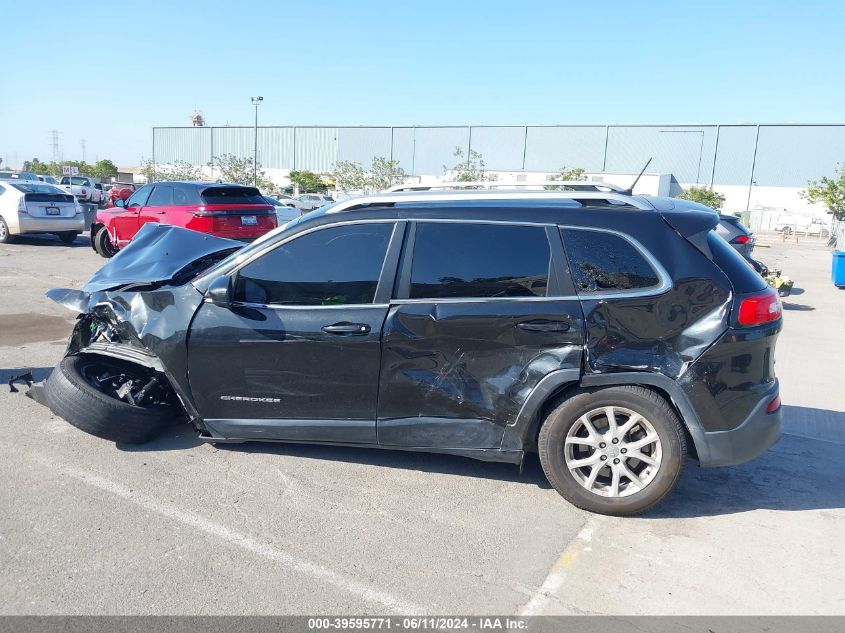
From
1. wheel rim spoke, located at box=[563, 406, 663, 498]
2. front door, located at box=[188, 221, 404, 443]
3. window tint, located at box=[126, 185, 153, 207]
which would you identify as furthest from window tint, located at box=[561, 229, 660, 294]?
window tint, located at box=[126, 185, 153, 207]

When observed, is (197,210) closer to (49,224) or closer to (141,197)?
(141,197)

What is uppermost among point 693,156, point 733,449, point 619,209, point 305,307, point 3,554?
point 693,156

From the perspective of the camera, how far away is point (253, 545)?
3688 mm

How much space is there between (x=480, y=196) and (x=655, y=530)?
228 centimetres

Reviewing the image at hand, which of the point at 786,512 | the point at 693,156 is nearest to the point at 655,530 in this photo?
the point at 786,512

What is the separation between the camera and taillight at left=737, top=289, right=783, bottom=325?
13.0 ft

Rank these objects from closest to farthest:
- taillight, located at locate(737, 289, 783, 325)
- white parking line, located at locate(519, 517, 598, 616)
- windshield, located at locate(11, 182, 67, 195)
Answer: white parking line, located at locate(519, 517, 598, 616)
taillight, located at locate(737, 289, 783, 325)
windshield, located at locate(11, 182, 67, 195)

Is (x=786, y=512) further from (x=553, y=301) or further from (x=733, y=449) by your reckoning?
(x=553, y=301)

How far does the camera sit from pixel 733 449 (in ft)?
13.1

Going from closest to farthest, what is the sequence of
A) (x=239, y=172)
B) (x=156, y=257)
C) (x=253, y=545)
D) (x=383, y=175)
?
(x=253, y=545)
(x=156, y=257)
(x=383, y=175)
(x=239, y=172)

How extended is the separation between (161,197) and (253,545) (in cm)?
1230

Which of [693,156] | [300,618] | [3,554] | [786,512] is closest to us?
[300,618]

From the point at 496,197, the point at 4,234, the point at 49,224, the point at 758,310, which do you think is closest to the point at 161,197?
the point at 49,224

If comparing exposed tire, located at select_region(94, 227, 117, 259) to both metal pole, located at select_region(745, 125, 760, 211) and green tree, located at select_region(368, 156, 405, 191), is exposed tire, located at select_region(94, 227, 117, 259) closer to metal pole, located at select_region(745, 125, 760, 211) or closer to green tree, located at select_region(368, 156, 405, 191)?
green tree, located at select_region(368, 156, 405, 191)
